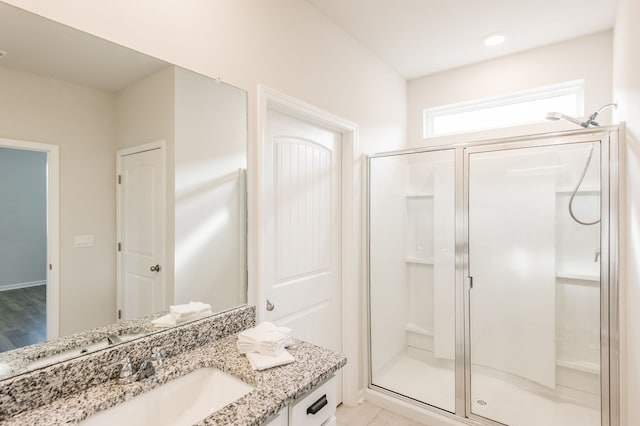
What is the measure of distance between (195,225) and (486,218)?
1923 millimetres

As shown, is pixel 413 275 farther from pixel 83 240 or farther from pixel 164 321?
pixel 83 240

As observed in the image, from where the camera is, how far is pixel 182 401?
3.80ft

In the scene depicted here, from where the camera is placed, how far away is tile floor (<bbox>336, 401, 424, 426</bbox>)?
2299 millimetres

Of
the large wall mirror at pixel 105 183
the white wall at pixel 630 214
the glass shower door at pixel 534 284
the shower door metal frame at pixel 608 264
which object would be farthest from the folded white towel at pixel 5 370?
the shower door metal frame at pixel 608 264

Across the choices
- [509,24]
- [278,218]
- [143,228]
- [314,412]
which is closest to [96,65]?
[143,228]

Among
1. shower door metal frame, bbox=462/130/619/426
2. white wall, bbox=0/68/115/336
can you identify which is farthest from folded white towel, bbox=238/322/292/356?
shower door metal frame, bbox=462/130/619/426

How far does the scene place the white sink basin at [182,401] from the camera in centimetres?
102

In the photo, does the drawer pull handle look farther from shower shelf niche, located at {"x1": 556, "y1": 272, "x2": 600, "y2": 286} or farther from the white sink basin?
shower shelf niche, located at {"x1": 556, "y1": 272, "x2": 600, "y2": 286}

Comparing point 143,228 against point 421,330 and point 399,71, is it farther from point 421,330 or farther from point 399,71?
point 399,71

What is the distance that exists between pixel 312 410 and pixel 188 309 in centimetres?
65

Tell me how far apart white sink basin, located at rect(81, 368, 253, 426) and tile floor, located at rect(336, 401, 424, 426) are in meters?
1.44

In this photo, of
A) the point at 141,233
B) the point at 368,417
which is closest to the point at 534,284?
the point at 368,417

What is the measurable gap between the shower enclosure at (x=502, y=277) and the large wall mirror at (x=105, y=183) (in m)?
1.43

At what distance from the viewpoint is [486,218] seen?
2.32 metres
